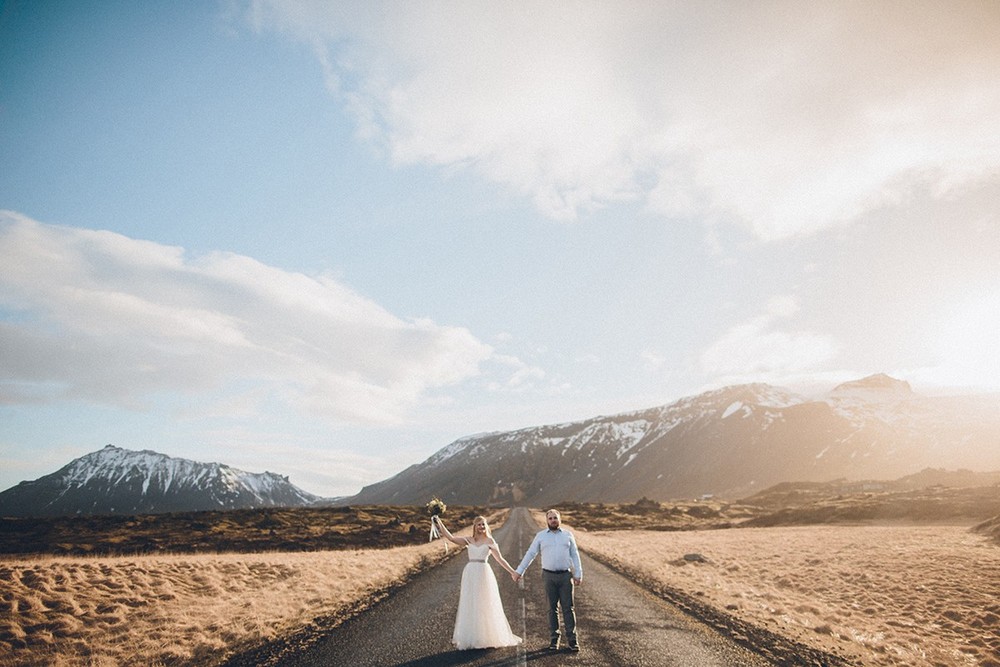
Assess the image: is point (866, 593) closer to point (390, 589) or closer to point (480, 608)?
point (480, 608)

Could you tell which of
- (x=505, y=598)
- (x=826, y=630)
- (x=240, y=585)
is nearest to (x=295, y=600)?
(x=240, y=585)

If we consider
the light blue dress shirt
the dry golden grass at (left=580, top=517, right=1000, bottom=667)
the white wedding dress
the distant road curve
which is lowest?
the dry golden grass at (left=580, top=517, right=1000, bottom=667)

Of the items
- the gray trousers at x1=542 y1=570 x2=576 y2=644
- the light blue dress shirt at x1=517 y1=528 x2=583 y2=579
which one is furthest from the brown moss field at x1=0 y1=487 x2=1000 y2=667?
the light blue dress shirt at x1=517 y1=528 x2=583 y2=579

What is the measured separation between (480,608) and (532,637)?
5.90 feet

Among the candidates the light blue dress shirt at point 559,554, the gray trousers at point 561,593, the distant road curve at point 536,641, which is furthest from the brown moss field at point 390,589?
the light blue dress shirt at point 559,554

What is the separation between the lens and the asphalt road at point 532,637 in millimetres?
9180

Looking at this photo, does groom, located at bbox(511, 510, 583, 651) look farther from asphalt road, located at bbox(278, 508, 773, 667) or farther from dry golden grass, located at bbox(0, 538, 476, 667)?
dry golden grass, located at bbox(0, 538, 476, 667)

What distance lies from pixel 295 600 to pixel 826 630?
15.1 meters

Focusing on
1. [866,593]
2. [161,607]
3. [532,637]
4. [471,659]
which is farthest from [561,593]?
[866,593]

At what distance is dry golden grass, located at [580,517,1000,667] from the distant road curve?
7.17 ft

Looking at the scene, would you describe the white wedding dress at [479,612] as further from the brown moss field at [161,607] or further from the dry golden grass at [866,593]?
the dry golden grass at [866,593]

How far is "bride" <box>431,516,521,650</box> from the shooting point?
31.5 ft

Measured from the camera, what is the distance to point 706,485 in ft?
641

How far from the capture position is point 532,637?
10609 millimetres
